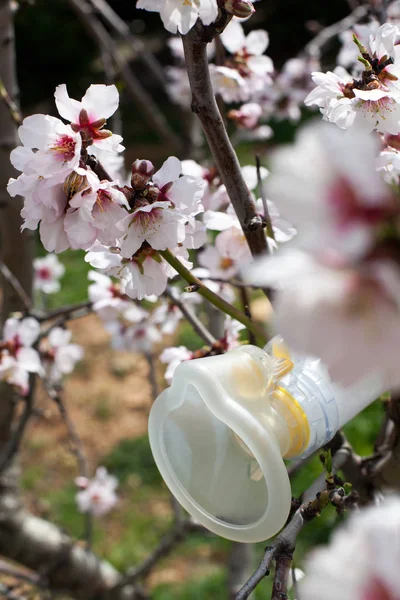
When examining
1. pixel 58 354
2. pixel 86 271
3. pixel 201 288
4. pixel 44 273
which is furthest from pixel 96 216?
pixel 86 271

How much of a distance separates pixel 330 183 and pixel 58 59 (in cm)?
553

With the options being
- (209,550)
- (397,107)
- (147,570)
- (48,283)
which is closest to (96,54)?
(48,283)

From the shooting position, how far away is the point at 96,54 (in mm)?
5535

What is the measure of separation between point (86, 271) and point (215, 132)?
3486 mm

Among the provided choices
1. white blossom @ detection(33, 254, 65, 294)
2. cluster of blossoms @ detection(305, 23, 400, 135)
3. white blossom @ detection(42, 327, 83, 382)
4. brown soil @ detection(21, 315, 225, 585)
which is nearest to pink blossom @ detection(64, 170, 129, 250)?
cluster of blossoms @ detection(305, 23, 400, 135)

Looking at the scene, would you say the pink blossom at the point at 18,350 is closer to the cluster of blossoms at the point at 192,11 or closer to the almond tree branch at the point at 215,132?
the almond tree branch at the point at 215,132

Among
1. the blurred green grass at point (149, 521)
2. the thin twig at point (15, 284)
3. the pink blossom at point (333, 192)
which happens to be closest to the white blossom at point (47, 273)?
the thin twig at point (15, 284)

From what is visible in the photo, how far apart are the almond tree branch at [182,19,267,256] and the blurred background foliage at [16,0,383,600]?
1.12 feet

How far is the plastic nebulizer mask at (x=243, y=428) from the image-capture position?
0.55m

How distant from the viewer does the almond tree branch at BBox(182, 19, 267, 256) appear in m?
0.64

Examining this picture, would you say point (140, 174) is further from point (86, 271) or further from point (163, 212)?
point (86, 271)

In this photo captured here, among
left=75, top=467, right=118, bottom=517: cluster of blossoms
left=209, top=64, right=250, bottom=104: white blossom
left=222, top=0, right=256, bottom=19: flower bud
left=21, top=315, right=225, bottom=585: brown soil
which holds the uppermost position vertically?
left=222, top=0, right=256, bottom=19: flower bud

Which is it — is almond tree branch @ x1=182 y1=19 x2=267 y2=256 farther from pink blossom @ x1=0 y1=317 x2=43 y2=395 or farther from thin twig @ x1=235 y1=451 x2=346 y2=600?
pink blossom @ x1=0 y1=317 x2=43 y2=395

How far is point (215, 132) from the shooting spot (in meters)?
0.68
